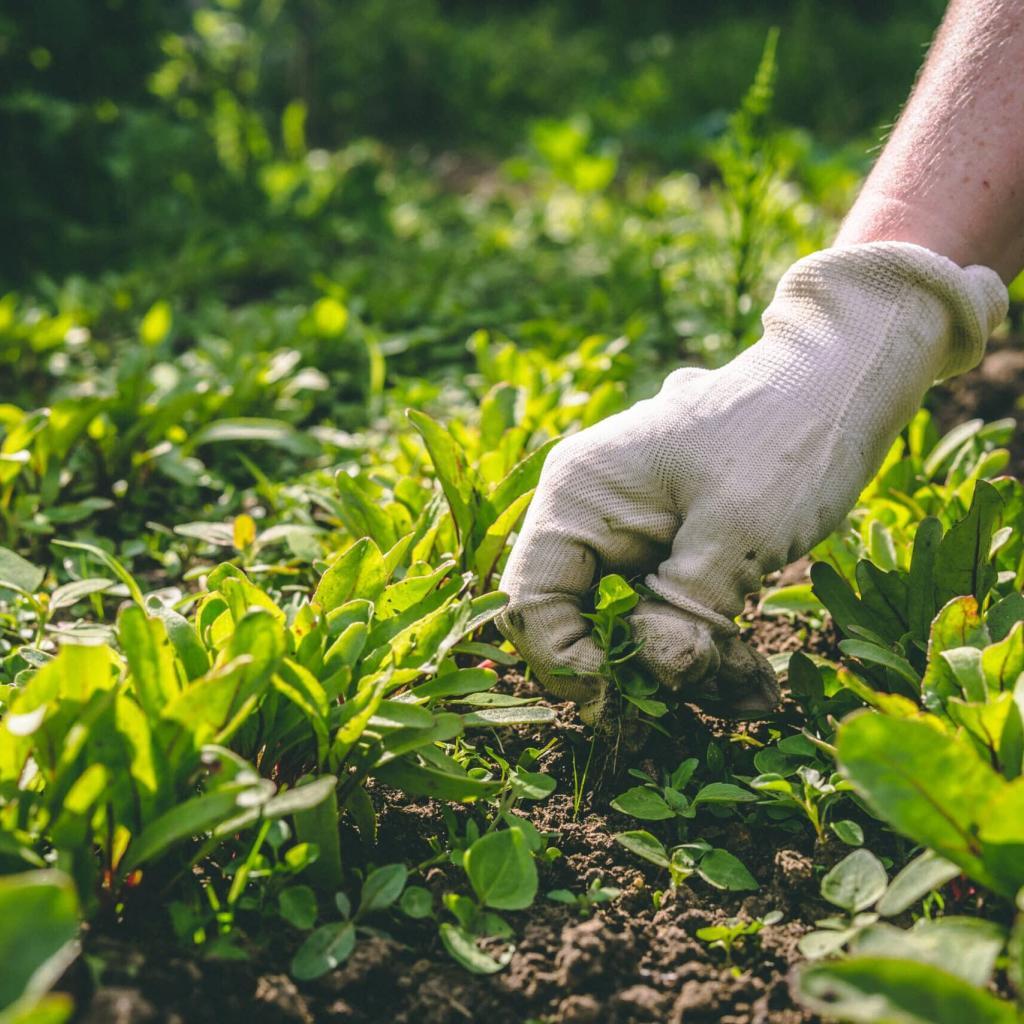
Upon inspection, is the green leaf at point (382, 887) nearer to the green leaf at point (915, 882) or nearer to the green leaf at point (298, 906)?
the green leaf at point (298, 906)

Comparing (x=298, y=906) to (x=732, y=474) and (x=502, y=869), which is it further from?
(x=732, y=474)

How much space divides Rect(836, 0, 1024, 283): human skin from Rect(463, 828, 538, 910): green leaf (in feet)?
3.66

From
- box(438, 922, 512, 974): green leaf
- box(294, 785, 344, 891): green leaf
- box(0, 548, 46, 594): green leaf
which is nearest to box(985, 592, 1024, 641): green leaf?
box(438, 922, 512, 974): green leaf

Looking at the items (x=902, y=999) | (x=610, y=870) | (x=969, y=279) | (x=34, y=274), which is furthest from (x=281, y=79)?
(x=902, y=999)

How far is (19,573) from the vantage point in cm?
182

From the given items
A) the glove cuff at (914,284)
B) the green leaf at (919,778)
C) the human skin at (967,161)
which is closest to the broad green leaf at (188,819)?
the green leaf at (919,778)

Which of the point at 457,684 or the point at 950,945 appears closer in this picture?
the point at 950,945

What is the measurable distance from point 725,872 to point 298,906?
55 centimetres

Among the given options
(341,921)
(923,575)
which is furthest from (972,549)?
(341,921)

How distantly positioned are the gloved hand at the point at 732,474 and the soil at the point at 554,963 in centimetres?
25

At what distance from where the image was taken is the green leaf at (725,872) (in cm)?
139

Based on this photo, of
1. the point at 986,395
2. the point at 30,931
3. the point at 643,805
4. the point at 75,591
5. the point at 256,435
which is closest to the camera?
the point at 30,931

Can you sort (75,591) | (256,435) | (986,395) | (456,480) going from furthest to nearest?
(986,395) → (256,435) → (456,480) → (75,591)

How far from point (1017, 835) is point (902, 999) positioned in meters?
0.24
